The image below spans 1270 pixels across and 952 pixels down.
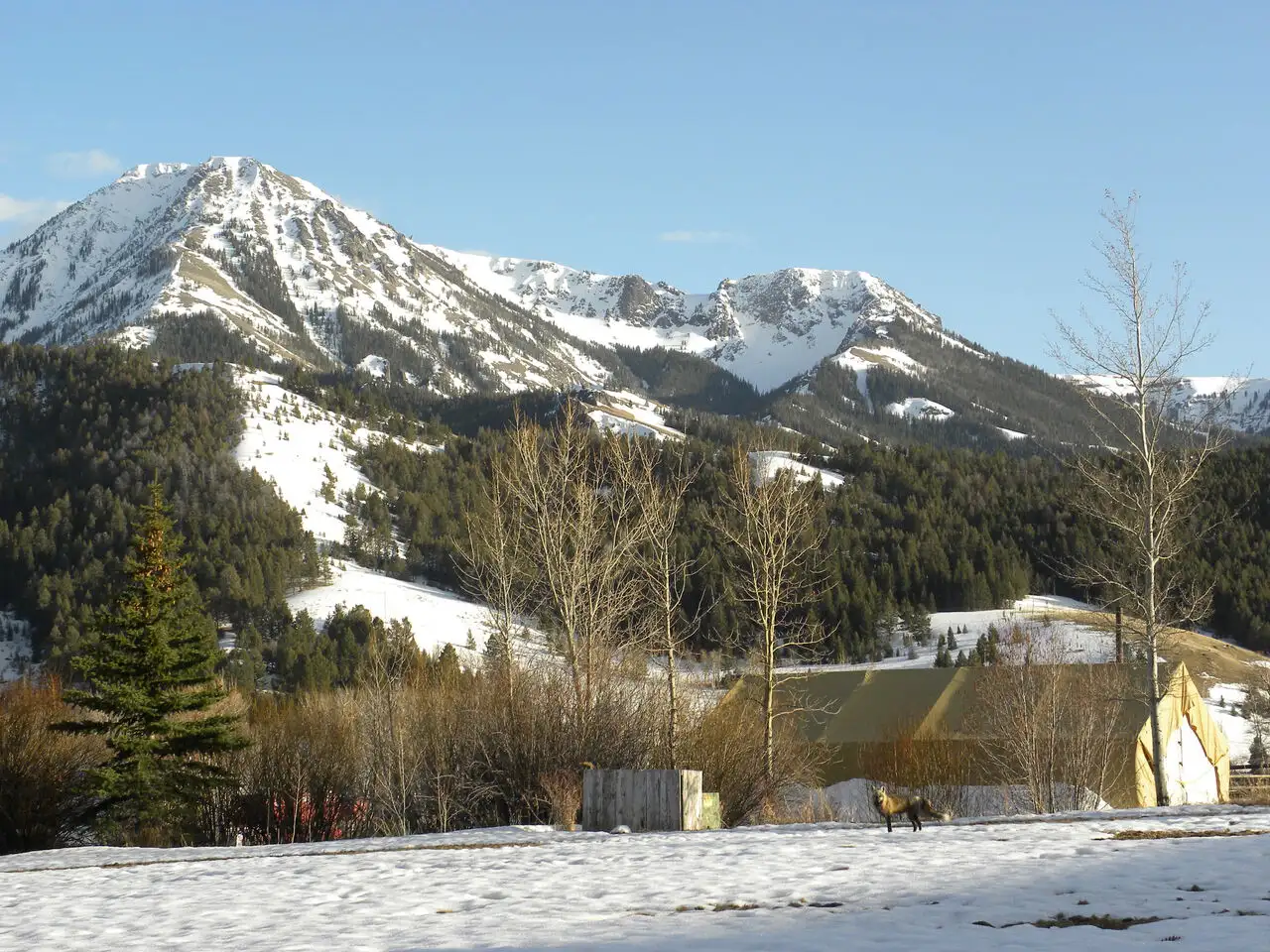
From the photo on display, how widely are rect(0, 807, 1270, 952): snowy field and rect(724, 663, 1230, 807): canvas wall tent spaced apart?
69.0ft

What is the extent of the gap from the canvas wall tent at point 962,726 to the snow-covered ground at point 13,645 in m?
99.4

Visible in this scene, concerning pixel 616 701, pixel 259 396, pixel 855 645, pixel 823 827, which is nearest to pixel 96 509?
pixel 259 396

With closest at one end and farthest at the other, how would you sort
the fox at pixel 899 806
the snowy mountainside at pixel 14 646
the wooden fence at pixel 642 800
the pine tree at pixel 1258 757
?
the fox at pixel 899 806 → the wooden fence at pixel 642 800 → the pine tree at pixel 1258 757 → the snowy mountainside at pixel 14 646

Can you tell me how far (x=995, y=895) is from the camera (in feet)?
39.3

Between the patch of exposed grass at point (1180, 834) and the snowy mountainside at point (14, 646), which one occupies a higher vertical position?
the snowy mountainside at point (14, 646)

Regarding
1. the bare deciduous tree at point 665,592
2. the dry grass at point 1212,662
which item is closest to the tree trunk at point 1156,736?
the bare deciduous tree at point 665,592

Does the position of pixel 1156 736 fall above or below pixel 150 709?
below

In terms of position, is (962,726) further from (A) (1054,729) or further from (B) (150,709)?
(B) (150,709)

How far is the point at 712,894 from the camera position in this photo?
13031 millimetres

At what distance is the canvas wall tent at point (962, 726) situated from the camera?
39094mm

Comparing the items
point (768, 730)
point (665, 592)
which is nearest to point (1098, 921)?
point (768, 730)

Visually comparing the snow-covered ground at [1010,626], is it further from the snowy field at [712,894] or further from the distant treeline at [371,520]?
the snowy field at [712,894]

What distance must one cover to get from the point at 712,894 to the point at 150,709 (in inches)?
1117

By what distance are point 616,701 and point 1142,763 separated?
65.6 ft
